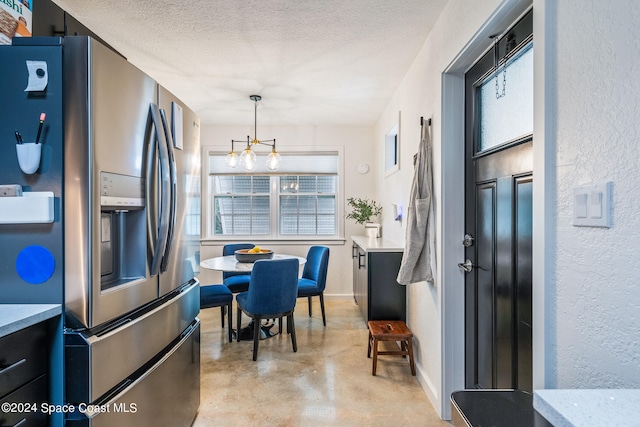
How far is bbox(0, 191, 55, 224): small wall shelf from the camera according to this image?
3.71 ft

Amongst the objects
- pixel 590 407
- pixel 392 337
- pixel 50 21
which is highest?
pixel 50 21

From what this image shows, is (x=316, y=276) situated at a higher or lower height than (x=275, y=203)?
lower

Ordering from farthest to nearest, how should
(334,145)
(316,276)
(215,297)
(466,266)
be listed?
1. (334,145)
2. (316,276)
3. (215,297)
4. (466,266)

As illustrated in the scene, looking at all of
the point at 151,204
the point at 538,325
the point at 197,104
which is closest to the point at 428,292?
the point at 538,325

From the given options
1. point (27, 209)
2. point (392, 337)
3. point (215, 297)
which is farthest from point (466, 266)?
point (215, 297)

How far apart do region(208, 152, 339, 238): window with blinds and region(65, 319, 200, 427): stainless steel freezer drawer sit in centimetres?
302

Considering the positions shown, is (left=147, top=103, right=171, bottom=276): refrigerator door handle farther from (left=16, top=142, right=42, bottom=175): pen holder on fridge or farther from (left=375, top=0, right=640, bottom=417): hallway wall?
(left=375, top=0, right=640, bottom=417): hallway wall

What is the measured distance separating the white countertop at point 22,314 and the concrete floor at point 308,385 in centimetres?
131

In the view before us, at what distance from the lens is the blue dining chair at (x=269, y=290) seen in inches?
111

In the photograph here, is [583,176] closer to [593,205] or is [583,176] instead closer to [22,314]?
[593,205]

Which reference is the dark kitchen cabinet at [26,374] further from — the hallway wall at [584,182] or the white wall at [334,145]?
the white wall at [334,145]

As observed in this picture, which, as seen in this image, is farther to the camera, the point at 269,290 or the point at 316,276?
the point at 316,276

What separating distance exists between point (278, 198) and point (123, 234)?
11.7 feet

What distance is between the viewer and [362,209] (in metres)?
4.46
